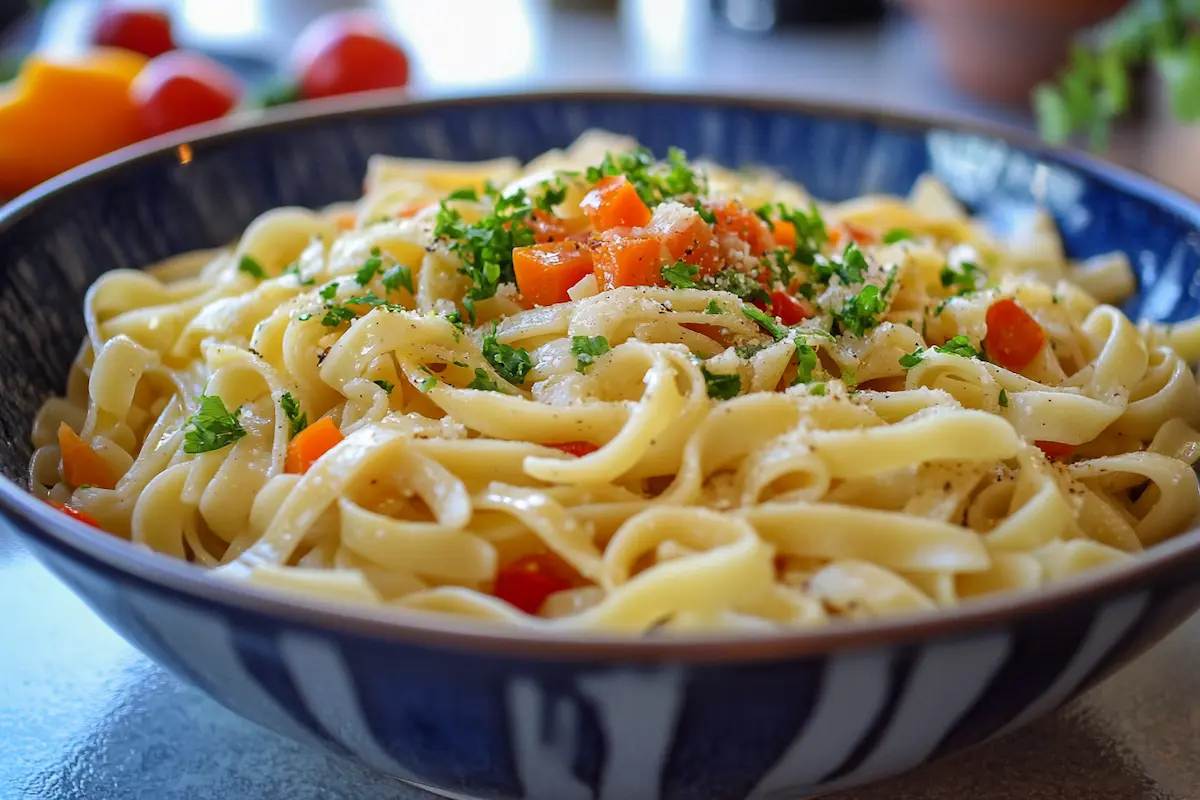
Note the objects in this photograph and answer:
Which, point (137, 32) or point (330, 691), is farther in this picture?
point (137, 32)

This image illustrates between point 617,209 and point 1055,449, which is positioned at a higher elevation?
point 617,209

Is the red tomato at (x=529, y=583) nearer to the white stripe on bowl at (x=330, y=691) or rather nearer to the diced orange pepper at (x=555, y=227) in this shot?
the white stripe on bowl at (x=330, y=691)

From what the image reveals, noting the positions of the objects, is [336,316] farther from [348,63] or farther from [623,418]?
[348,63]

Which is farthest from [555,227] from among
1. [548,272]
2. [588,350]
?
[588,350]

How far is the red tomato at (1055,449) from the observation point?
2326 millimetres

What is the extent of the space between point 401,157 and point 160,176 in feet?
2.49

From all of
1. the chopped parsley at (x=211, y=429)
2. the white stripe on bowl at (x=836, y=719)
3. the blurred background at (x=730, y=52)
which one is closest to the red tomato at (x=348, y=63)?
the blurred background at (x=730, y=52)

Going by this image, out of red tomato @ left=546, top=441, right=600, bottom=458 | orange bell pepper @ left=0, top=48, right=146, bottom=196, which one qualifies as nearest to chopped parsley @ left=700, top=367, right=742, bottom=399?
red tomato @ left=546, top=441, right=600, bottom=458

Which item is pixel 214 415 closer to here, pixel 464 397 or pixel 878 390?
pixel 464 397

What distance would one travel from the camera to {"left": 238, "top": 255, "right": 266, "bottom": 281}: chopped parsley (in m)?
2.88

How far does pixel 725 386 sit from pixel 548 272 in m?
0.47

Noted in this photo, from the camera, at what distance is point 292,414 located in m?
2.29

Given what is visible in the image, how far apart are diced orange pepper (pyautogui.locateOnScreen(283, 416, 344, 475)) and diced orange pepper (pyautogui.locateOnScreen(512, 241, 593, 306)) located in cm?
50

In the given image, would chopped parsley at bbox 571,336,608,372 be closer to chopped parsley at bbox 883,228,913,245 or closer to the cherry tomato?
chopped parsley at bbox 883,228,913,245
